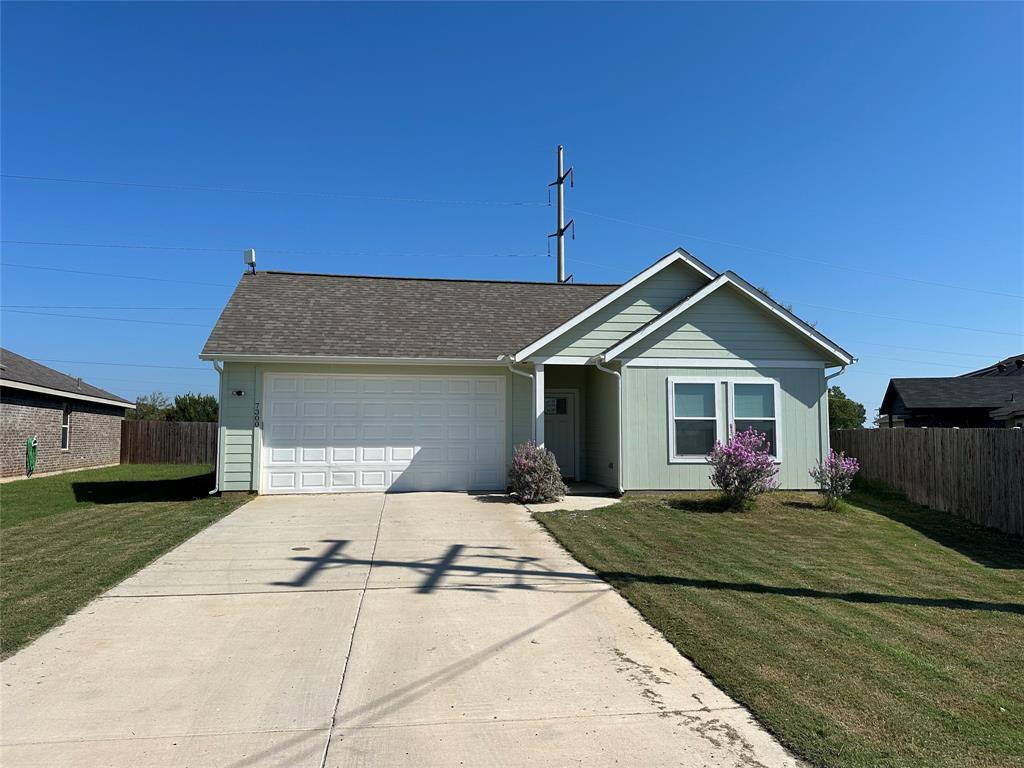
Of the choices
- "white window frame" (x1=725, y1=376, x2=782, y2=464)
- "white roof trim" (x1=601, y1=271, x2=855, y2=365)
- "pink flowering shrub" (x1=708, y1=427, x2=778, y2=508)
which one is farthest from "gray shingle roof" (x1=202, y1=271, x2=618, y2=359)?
"pink flowering shrub" (x1=708, y1=427, x2=778, y2=508)

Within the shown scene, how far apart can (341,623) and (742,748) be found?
131 inches

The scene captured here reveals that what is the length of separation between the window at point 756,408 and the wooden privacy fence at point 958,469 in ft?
8.95

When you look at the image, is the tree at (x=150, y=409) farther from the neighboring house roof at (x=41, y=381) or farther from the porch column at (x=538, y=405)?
the porch column at (x=538, y=405)

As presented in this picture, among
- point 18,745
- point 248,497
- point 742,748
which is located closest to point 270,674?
point 18,745

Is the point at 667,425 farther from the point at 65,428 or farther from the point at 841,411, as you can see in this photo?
the point at 841,411

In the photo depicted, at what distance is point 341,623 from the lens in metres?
5.69

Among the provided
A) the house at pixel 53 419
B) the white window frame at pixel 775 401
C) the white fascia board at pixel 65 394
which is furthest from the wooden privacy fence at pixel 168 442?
the white window frame at pixel 775 401

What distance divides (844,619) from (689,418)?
7.66 m

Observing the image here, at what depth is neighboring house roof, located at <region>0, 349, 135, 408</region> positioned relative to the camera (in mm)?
19391

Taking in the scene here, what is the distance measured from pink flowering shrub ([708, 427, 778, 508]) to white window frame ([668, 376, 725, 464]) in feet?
3.85

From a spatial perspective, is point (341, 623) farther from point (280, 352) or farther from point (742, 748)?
point (280, 352)

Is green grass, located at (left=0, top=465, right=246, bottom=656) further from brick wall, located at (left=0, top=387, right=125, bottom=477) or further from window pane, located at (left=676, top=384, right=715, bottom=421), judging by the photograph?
window pane, located at (left=676, top=384, right=715, bottom=421)

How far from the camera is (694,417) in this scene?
13.3 meters

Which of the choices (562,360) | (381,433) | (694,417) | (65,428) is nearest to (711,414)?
(694,417)
